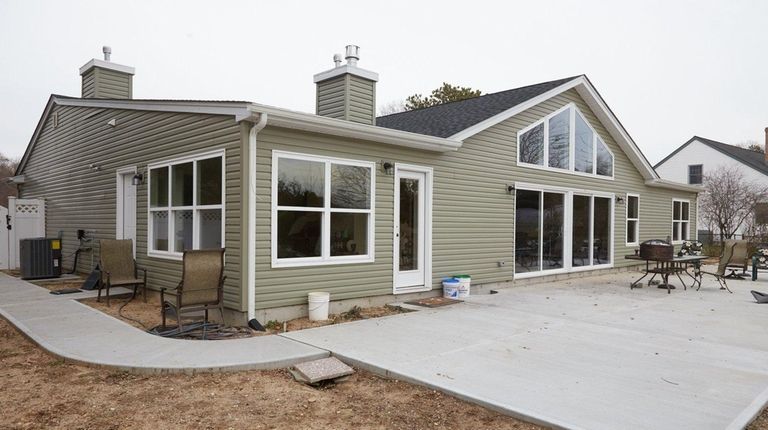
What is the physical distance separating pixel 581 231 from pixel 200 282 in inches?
359

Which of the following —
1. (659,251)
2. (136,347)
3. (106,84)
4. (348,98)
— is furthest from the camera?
(106,84)

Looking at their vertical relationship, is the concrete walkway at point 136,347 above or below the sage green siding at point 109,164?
below

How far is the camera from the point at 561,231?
439 inches

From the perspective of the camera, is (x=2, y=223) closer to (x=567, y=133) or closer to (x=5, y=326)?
(x=5, y=326)

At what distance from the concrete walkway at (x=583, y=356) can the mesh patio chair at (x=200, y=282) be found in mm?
1035

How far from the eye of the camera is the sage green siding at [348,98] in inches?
328

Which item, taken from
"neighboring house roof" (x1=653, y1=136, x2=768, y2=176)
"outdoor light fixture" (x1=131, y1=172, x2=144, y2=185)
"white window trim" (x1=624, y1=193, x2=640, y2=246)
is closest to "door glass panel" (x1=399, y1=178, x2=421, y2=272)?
"outdoor light fixture" (x1=131, y1=172, x2=144, y2=185)

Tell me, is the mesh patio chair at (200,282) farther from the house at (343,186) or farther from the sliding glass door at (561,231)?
the sliding glass door at (561,231)

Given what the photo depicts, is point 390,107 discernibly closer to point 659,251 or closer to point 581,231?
A: point 581,231

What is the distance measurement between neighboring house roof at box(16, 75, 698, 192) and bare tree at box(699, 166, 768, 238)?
9.28m

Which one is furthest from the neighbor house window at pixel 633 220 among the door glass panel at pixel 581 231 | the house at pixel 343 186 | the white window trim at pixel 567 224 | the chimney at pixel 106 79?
the chimney at pixel 106 79

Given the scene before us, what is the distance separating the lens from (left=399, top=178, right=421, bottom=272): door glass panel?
26.2 ft

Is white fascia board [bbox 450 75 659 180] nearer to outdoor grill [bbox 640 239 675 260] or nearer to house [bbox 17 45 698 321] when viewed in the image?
house [bbox 17 45 698 321]

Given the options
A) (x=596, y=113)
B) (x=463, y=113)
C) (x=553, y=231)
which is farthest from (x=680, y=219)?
(x=463, y=113)
